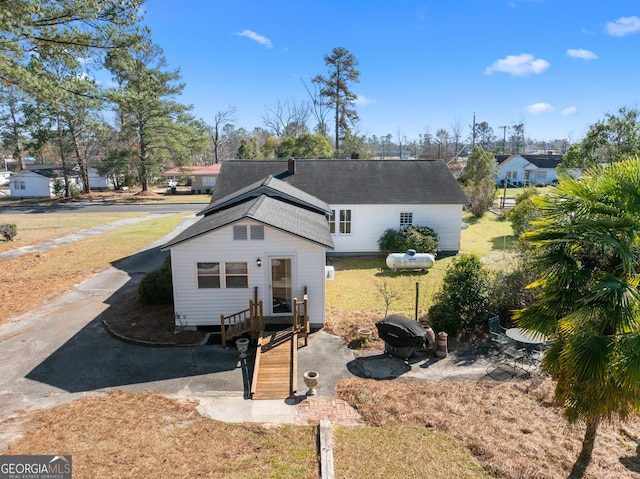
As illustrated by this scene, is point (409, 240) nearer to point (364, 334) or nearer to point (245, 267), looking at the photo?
point (364, 334)

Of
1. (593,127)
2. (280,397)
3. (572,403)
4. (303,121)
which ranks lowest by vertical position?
(280,397)

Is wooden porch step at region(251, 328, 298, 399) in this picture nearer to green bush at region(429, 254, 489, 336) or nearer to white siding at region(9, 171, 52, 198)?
green bush at region(429, 254, 489, 336)

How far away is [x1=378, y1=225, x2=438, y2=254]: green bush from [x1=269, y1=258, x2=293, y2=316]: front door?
34.2 feet

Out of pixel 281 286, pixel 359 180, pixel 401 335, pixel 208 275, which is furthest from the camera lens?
pixel 359 180

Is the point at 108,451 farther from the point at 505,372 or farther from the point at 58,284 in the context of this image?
the point at 58,284

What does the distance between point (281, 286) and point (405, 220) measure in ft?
41.0

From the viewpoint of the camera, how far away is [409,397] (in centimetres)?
991

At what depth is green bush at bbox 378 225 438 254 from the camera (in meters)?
22.6

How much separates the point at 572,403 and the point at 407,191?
19097 millimetres

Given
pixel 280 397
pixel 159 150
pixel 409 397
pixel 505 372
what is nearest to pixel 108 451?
pixel 280 397

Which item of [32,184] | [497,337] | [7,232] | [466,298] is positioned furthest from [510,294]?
[32,184]

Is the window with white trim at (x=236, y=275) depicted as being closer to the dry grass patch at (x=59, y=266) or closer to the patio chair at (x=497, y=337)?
the patio chair at (x=497, y=337)

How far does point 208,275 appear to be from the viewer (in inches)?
540

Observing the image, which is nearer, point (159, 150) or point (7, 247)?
point (7, 247)
